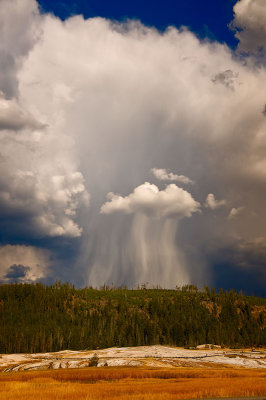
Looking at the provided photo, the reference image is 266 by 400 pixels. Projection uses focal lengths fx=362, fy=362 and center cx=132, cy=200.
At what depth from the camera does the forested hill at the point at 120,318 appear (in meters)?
124

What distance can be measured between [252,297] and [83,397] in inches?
7058

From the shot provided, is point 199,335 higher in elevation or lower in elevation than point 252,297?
lower

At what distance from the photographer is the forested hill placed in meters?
124

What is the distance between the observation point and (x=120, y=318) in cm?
14912

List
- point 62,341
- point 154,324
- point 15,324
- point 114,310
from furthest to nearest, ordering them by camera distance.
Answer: point 114,310 < point 154,324 < point 15,324 < point 62,341

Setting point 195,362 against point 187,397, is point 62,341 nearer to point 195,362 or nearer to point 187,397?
point 195,362

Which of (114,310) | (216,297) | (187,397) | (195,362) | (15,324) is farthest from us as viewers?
(216,297)

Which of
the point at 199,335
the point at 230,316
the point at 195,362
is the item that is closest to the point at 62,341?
the point at 199,335

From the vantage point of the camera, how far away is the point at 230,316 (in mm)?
162000

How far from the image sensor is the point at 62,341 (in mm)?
118312

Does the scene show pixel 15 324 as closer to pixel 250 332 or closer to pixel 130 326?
pixel 130 326

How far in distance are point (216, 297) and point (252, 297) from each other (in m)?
21.2

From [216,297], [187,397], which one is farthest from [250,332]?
[187,397]

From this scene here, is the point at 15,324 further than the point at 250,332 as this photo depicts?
No
